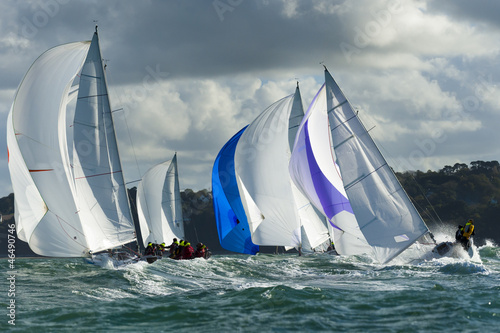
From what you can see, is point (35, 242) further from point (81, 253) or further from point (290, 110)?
point (290, 110)

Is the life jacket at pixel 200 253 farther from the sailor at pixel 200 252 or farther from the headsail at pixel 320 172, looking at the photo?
the headsail at pixel 320 172

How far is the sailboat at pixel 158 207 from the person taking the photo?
1665 inches

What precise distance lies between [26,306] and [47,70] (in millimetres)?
9127

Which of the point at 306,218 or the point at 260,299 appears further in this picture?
the point at 306,218

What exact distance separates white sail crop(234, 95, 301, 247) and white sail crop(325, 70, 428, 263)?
7.22 meters

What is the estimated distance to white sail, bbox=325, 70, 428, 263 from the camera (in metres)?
22.6

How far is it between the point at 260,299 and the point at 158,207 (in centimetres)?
2735

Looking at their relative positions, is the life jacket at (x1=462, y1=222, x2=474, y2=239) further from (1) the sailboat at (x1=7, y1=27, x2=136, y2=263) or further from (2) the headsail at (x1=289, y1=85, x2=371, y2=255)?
(1) the sailboat at (x1=7, y1=27, x2=136, y2=263)

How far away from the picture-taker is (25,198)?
20984 mm

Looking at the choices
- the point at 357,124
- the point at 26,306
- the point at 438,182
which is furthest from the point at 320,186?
the point at 438,182

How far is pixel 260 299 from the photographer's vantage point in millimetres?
15727

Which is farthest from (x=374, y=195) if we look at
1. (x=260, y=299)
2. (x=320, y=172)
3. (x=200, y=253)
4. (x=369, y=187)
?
(x=200, y=253)

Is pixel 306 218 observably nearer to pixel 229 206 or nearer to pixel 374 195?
pixel 229 206

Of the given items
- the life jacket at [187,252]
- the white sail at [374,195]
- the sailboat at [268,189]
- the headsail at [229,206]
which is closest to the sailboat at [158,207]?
the headsail at [229,206]
